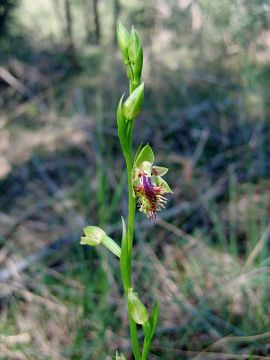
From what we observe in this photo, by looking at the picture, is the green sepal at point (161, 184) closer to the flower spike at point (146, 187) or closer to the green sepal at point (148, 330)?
the flower spike at point (146, 187)

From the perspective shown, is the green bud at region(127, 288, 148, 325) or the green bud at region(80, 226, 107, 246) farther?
the green bud at region(80, 226, 107, 246)

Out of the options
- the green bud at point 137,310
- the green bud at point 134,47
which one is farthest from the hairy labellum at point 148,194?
the green bud at point 134,47

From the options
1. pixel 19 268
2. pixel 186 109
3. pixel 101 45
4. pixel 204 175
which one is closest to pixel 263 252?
pixel 204 175

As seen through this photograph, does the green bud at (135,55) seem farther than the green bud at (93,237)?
No

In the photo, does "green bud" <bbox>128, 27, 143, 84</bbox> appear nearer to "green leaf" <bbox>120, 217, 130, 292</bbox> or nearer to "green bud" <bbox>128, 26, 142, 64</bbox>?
"green bud" <bbox>128, 26, 142, 64</bbox>

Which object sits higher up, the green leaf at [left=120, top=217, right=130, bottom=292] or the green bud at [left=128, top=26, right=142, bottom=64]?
the green bud at [left=128, top=26, right=142, bottom=64]

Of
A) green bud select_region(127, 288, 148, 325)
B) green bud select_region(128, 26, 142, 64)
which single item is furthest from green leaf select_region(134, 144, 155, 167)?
green bud select_region(127, 288, 148, 325)
